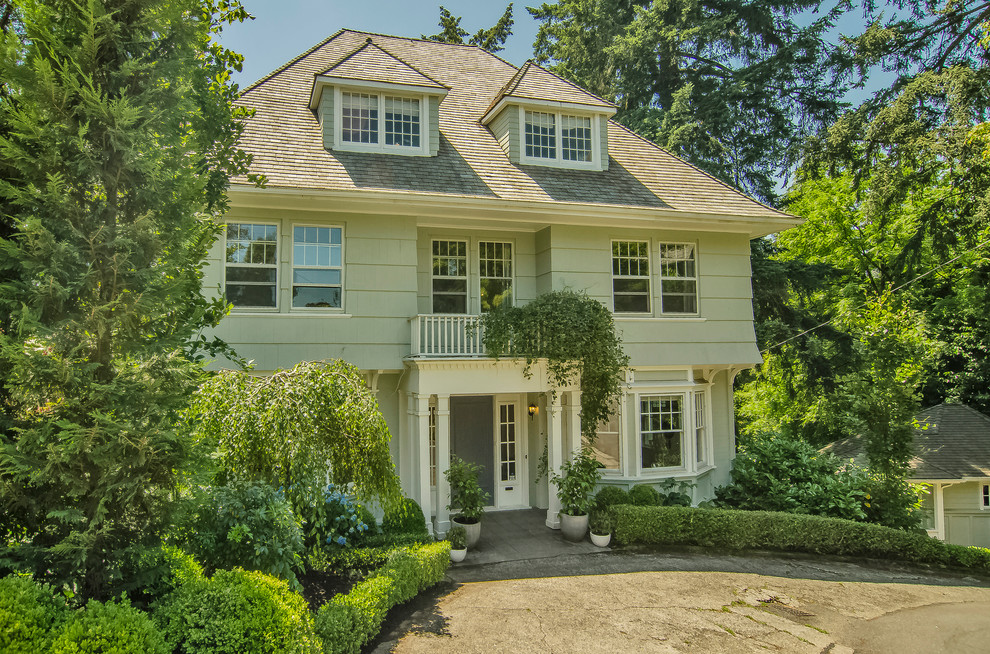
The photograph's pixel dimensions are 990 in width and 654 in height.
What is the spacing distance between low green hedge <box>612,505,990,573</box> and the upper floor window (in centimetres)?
800

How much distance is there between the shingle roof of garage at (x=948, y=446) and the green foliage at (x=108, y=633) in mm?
17754

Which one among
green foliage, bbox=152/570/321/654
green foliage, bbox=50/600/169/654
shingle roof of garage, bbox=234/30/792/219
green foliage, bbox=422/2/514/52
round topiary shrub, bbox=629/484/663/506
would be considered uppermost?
green foliage, bbox=422/2/514/52

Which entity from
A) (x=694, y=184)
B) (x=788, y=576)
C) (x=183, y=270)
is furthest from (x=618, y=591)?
(x=694, y=184)

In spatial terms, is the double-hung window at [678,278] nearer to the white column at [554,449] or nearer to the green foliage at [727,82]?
the white column at [554,449]

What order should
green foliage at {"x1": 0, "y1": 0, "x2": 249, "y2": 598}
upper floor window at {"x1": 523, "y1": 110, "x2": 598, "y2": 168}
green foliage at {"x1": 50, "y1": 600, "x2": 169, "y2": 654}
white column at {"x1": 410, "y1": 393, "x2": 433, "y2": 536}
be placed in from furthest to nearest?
1. upper floor window at {"x1": 523, "y1": 110, "x2": 598, "y2": 168}
2. white column at {"x1": 410, "y1": 393, "x2": 433, "y2": 536}
3. green foliage at {"x1": 0, "y1": 0, "x2": 249, "y2": 598}
4. green foliage at {"x1": 50, "y1": 600, "x2": 169, "y2": 654}

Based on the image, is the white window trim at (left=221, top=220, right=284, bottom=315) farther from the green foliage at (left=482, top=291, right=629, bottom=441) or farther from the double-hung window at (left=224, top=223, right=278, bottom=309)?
the green foliage at (left=482, top=291, right=629, bottom=441)

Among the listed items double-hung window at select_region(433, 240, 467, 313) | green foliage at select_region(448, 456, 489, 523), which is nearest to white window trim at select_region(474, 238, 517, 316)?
double-hung window at select_region(433, 240, 467, 313)

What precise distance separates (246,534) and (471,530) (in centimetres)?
472

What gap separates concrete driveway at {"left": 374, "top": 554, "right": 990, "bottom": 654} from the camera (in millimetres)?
6840

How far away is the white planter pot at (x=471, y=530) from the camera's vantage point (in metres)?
9.91

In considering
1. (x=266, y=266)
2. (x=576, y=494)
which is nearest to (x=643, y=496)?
(x=576, y=494)

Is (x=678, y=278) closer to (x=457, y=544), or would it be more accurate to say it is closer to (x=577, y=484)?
(x=577, y=484)

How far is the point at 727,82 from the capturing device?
66.0 ft

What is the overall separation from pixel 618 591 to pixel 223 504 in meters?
5.63
